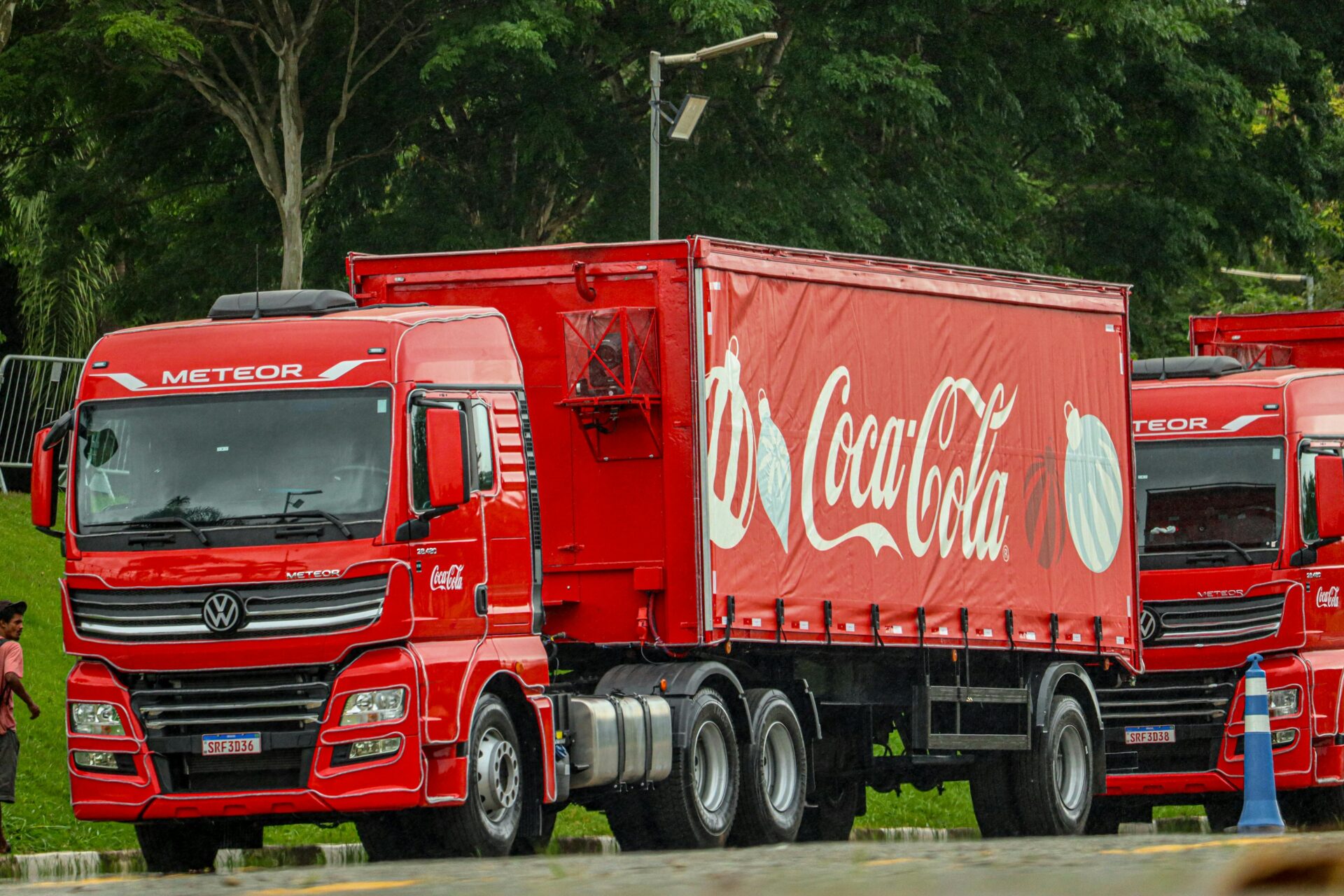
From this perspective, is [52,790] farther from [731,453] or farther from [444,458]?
[444,458]

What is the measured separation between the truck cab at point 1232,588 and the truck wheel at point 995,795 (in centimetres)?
135

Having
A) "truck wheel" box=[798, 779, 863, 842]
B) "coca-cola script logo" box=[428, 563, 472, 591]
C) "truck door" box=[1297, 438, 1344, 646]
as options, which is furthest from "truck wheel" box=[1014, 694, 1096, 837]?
"coca-cola script logo" box=[428, 563, 472, 591]

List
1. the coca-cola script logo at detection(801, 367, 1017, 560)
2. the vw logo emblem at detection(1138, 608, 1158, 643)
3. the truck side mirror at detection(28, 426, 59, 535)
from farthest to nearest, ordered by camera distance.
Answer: the vw logo emblem at detection(1138, 608, 1158, 643) → the coca-cola script logo at detection(801, 367, 1017, 560) → the truck side mirror at detection(28, 426, 59, 535)

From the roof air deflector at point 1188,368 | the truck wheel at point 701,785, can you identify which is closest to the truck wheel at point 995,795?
the truck wheel at point 701,785

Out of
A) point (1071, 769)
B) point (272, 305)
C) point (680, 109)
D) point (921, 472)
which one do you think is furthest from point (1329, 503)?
point (680, 109)

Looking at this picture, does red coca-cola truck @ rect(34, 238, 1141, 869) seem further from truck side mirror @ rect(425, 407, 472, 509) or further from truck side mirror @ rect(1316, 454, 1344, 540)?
truck side mirror @ rect(1316, 454, 1344, 540)

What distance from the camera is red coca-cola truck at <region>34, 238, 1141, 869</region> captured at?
42.5 ft

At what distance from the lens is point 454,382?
13742 millimetres

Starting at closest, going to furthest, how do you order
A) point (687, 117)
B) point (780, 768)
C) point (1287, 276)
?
point (780, 768) < point (687, 117) < point (1287, 276)

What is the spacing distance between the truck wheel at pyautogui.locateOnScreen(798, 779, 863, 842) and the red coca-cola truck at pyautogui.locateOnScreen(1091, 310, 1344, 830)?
2234 millimetres

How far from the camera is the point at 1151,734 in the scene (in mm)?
19656

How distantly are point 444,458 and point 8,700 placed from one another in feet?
15.2

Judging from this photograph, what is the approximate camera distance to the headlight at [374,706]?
1293cm

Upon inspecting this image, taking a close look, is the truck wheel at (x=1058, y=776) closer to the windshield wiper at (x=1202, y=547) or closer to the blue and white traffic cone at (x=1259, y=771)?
the windshield wiper at (x=1202, y=547)
